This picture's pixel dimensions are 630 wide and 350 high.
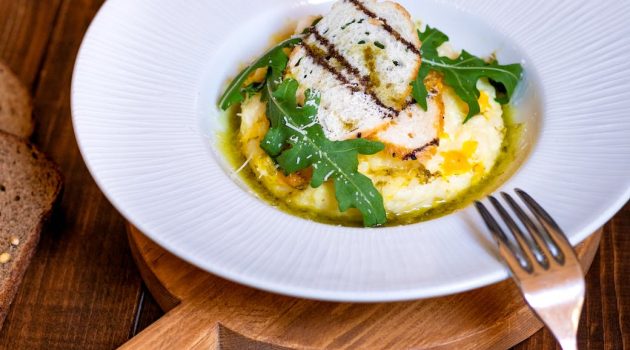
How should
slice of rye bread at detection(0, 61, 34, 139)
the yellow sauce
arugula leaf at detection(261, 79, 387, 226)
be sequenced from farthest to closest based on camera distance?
slice of rye bread at detection(0, 61, 34, 139)
the yellow sauce
arugula leaf at detection(261, 79, 387, 226)

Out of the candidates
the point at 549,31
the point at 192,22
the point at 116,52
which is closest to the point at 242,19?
the point at 192,22

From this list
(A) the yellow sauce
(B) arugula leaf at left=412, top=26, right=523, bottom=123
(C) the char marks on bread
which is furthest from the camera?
(B) arugula leaf at left=412, top=26, right=523, bottom=123

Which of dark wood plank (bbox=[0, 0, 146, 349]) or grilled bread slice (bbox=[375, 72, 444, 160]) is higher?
grilled bread slice (bbox=[375, 72, 444, 160])

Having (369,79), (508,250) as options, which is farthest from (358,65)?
(508,250)

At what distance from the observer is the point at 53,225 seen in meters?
3.60

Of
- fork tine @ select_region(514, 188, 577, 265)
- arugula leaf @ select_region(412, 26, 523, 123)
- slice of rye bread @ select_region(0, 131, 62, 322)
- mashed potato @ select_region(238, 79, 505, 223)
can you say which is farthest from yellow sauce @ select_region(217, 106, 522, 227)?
slice of rye bread @ select_region(0, 131, 62, 322)

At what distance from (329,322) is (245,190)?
2.54 feet

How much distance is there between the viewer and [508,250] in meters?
2.52

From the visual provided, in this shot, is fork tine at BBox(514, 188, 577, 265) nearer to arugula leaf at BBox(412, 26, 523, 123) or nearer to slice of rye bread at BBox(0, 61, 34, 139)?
arugula leaf at BBox(412, 26, 523, 123)

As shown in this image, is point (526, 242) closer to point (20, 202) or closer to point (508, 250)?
point (508, 250)

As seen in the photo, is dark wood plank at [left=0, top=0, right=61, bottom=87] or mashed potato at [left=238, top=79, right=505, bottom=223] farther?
dark wood plank at [left=0, top=0, right=61, bottom=87]

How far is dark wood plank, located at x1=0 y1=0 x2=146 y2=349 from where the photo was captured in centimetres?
314

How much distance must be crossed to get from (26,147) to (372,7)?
6.38 ft

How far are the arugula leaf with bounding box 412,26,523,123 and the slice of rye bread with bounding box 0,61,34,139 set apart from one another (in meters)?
2.25
